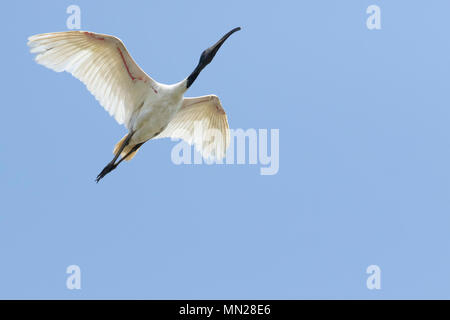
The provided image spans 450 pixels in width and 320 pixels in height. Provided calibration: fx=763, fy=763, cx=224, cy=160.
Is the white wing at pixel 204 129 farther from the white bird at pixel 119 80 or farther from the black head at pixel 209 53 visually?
the black head at pixel 209 53

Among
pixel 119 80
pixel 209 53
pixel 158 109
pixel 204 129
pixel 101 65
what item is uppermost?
pixel 209 53

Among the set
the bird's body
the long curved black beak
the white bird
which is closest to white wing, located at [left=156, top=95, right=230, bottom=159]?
the white bird

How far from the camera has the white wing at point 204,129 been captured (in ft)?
56.7

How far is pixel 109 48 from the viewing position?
15.3m

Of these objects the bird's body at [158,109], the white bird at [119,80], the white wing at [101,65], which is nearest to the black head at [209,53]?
the white bird at [119,80]

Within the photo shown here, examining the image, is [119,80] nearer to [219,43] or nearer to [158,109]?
[158,109]

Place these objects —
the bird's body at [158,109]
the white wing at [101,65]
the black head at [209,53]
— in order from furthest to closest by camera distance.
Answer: the black head at [209,53]
the bird's body at [158,109]
the white wing at [101,65]

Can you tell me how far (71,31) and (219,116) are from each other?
4.10 meters

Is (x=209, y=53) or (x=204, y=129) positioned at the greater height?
(x=209, y=53)

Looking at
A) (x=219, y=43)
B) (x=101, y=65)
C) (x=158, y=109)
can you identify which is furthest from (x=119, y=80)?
(x=219, y=43)

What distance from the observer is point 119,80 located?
1588 cm

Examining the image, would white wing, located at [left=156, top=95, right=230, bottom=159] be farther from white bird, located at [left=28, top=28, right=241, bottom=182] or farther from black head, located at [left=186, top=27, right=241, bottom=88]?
black head, located at [left=186, top=27, right=241, bottom=88]

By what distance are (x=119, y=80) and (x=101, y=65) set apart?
0.53m
